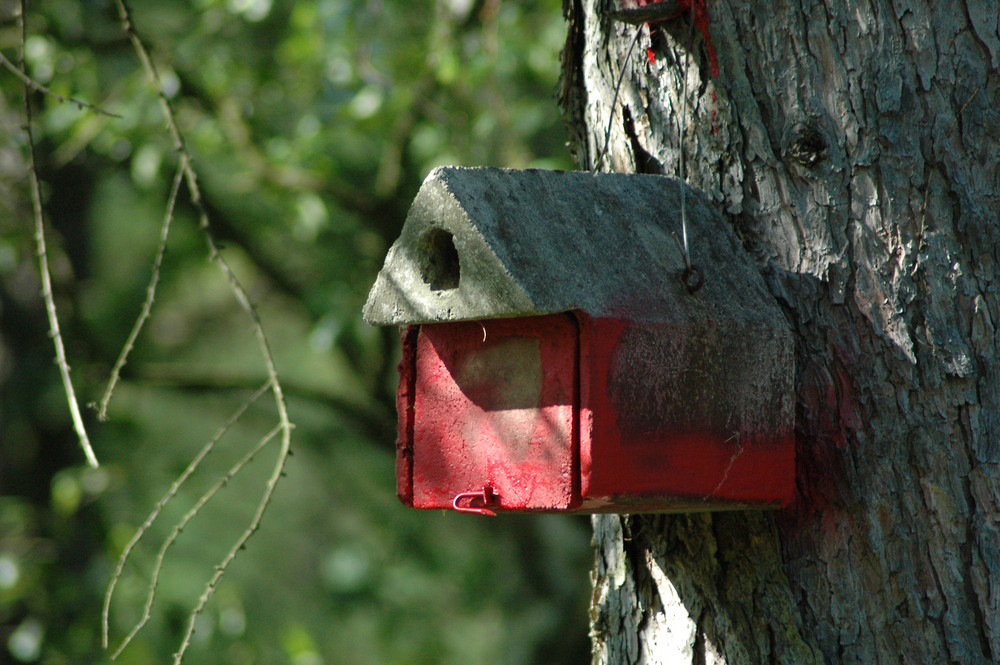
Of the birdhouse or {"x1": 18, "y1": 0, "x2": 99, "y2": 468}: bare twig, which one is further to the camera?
{"x1": 18, "y1": 0, "x2": 99, "y2": 468}: bare twig

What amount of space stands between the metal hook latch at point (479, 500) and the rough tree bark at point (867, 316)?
0.37m

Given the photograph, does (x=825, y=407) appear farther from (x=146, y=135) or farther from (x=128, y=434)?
(x=128, y=434)

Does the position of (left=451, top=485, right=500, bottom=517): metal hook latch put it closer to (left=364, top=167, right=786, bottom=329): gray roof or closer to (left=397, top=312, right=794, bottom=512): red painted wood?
(left=397, top=312, right=794, bottom=512): red painted wood

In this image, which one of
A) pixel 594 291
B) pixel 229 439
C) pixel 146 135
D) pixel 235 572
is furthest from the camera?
pixel 229 439

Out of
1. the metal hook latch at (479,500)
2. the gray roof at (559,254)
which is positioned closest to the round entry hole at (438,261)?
the gray roof at (559,254)

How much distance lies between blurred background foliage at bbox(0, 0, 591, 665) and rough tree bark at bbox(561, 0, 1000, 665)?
2528 mm

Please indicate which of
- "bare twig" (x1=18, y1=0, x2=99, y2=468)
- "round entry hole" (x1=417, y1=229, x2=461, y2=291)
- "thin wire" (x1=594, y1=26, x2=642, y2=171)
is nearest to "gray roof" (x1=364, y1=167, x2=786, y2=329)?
"round entry hole" (x1=417, y1=229, x2=461, y2=291)

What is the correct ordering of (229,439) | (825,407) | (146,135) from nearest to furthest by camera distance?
(825,407), (146,135), (229,439)

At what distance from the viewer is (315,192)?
15.5ft

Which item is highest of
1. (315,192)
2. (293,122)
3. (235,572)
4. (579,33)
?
(293,122)

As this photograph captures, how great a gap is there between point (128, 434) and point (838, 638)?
477 centimetres

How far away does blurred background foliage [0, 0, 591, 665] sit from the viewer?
4484mm

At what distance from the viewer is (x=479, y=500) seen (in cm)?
152

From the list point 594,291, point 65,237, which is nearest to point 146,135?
point 65,237
